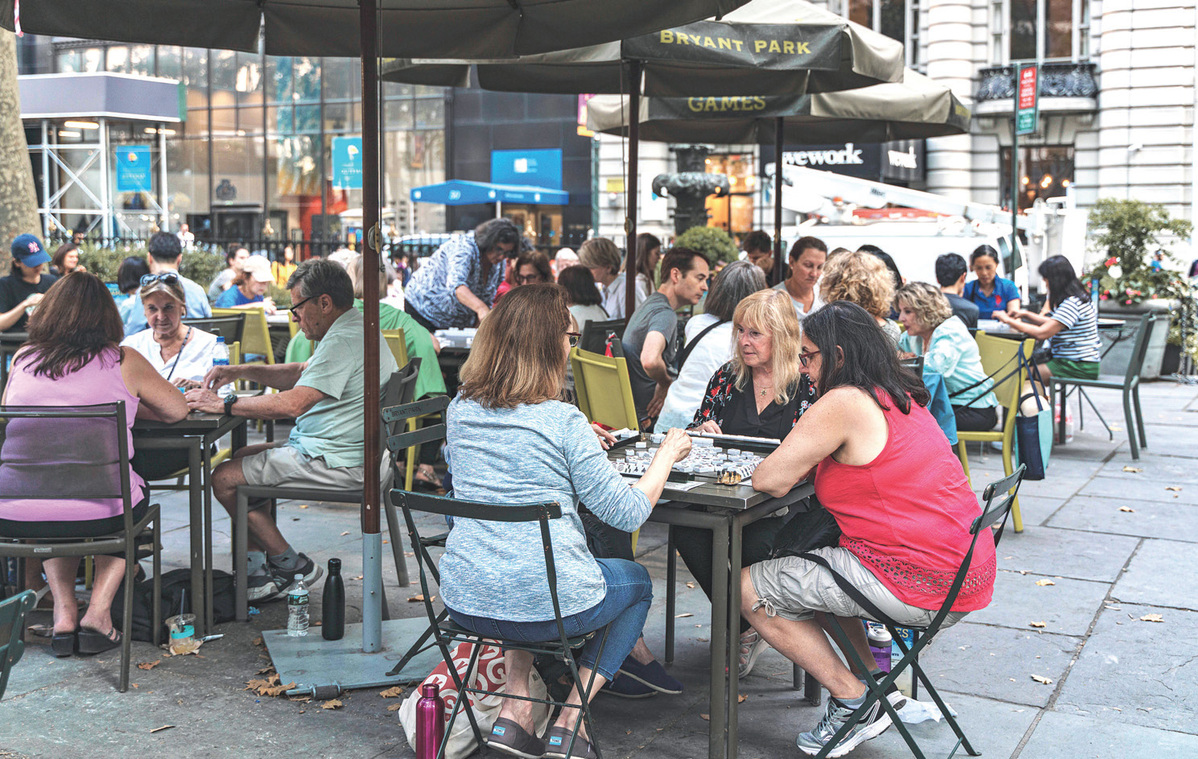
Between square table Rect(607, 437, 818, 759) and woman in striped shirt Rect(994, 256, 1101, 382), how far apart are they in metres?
6.37

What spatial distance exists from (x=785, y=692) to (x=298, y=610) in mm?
2049

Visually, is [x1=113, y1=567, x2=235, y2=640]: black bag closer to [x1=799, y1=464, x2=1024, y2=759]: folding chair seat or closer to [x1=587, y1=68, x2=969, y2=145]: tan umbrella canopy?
[x1=799, y1=464, x2=1024, y2=759]: folding chair seat

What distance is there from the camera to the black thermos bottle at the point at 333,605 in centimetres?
471

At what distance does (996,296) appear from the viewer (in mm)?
10344

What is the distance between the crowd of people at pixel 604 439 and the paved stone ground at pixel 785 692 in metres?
0.26

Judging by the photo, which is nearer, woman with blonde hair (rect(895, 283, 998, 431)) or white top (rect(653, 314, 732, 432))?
white top (rect(653, 314, 732, 432))

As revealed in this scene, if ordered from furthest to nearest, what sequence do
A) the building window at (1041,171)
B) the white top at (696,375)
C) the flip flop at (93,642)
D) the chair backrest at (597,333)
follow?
the building window at (1041,171), the chair backrest at (597,333), the white top at (696,375), the flip flop at (93,642)

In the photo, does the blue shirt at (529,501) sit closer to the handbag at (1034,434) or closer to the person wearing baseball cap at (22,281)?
the handbag at (1034,434)

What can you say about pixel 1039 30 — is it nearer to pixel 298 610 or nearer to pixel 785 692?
pixel 785 692

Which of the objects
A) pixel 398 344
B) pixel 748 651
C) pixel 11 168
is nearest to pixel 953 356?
pixel 748 651

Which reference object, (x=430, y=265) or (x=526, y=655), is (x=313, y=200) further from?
(x=526, y=655)

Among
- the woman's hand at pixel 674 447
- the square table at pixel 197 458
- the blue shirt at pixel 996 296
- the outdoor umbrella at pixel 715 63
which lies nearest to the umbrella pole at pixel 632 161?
the outdoor umbrella at pixel 715 63

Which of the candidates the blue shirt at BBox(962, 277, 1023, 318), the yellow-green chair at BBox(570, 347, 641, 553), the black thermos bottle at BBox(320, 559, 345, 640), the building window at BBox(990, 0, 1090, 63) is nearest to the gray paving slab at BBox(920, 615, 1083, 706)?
the yellow-green chair at BBox(570, 347, 641, 553)

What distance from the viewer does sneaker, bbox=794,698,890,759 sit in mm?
3678
